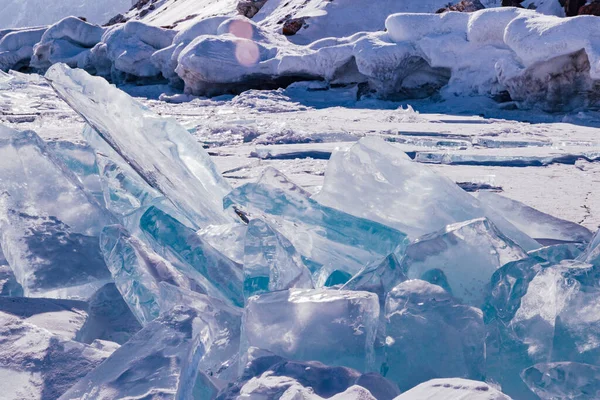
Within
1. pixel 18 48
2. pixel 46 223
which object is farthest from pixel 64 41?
pixel 46 223

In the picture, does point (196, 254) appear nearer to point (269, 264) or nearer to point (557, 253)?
point (269, 264)

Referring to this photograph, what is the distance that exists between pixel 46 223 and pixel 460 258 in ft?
3.02

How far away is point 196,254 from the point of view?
144 centimetres

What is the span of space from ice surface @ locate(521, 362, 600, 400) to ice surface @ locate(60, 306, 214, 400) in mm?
484

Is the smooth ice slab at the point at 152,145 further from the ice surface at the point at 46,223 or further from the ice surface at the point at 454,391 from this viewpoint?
the ice surface at the point at 454,391

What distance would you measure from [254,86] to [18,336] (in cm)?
950

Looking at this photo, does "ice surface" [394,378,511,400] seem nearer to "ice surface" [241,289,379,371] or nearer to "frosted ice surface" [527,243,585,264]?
"ice surface" [241,289,379,371]

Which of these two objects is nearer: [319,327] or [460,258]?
[319,327]

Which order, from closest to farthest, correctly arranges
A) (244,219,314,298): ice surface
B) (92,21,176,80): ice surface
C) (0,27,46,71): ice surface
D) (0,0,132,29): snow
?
1. (244,219,314,298): ice surface
2. (92,21,176,80): ice surface
3. (0,27,46,71): ice surface
4. (0,0,132,29): snow

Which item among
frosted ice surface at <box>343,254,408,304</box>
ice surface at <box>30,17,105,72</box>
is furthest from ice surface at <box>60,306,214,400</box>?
ice surface at <box>30,17,105,72</box>

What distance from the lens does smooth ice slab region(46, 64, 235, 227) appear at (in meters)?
1.83

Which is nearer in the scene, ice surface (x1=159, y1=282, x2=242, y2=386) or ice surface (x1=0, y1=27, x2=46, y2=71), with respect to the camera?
ice surface (x1=159, y1=282, x2=242, y2=386)

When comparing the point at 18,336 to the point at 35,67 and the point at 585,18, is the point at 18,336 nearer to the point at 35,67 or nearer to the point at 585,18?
the point at 585,18

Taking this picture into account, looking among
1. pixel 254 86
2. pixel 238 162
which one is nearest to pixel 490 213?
pixel 238 162
